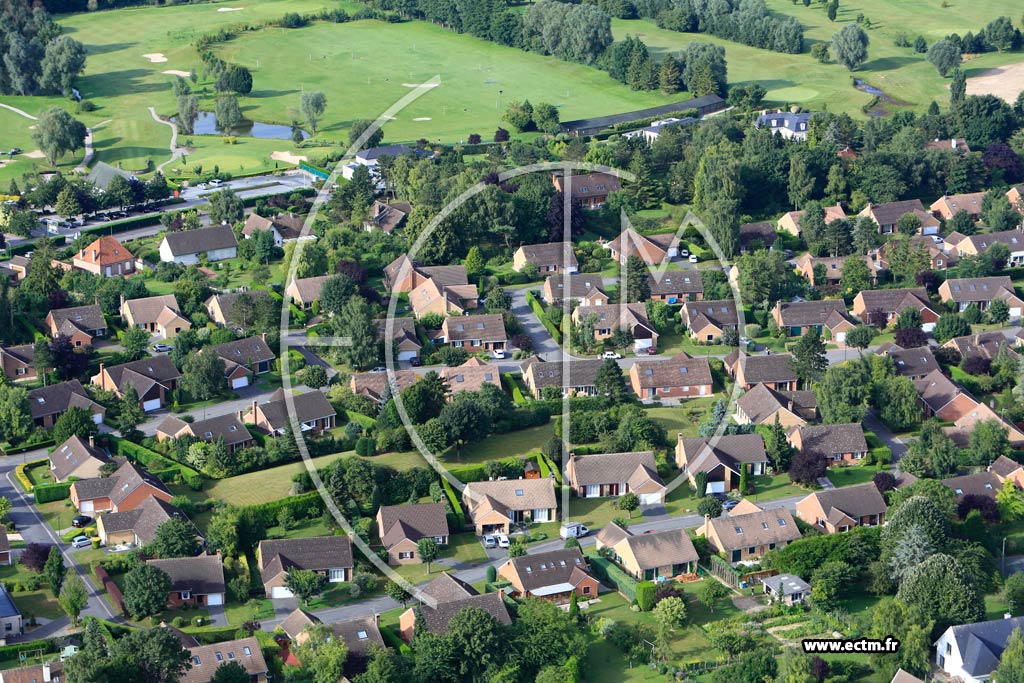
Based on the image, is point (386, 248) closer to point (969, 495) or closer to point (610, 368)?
point (610, 368)

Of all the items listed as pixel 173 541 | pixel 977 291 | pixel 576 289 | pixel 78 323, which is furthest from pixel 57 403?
pixel 977 291

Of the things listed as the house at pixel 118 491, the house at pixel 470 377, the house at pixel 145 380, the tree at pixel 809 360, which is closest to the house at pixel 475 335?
the house at pixel 470 377

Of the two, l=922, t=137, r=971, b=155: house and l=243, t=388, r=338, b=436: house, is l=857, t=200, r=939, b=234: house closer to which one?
l=922, t=137, r=971, b=155: house

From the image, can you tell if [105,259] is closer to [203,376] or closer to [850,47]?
[203,376]

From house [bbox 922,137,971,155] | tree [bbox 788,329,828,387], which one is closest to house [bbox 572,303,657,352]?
tree [bbox 788,329,828,387]

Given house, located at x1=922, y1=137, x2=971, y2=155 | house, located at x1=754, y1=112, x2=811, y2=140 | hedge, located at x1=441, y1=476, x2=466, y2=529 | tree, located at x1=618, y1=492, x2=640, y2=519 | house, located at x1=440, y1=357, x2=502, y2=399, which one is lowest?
tree, located at x1=618, y1=492, x2=640, y2=519

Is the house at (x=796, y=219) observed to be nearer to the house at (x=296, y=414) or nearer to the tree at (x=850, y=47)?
the house at (x=296, y=414)
